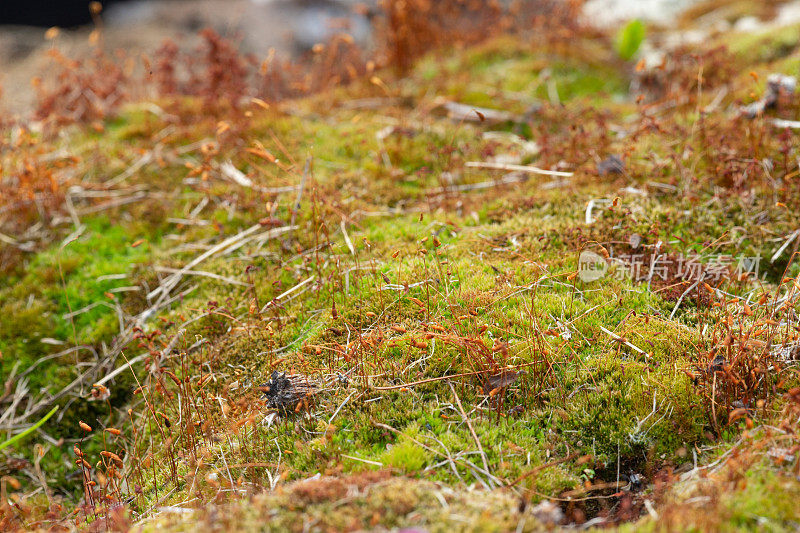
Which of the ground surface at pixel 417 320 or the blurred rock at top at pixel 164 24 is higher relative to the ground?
the blurred rock at top at pixel 164 24

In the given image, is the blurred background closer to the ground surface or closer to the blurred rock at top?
the blurred rock at top

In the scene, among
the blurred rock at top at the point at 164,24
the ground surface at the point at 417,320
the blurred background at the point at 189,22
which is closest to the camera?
the ground surface at the point at 417,320

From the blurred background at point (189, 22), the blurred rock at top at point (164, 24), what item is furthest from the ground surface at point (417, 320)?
the blurred rock at top at point (164, 24)

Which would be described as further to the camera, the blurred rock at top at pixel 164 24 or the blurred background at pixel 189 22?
the blurred rock at top at pixel 164 24

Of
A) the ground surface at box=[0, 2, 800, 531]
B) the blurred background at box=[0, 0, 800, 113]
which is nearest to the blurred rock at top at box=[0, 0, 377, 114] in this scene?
the blurred background at box=[0, 0, 800, 113]

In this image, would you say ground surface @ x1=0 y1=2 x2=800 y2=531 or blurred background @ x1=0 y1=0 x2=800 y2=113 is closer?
ground surface @ x1=0 y1=2 x2=800 y2=531

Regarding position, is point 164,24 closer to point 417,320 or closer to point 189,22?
point 189,22

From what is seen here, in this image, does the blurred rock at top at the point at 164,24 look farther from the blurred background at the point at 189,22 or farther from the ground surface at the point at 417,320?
the ground surface at the point at 417,320

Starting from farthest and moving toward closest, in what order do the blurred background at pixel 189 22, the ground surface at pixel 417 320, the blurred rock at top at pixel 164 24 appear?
the blurred rock at top at pixel 164 24, the blurred background at pixel 189 22, the ground surface at pixel 417 320

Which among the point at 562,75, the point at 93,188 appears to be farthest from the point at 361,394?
the point at 562,75
